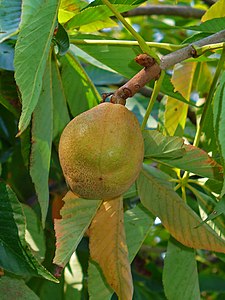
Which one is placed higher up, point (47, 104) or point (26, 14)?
point (26, 14)

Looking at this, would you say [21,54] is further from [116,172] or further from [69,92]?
[69,92]

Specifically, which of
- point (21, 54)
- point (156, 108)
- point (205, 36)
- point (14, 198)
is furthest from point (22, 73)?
point (156, 108)

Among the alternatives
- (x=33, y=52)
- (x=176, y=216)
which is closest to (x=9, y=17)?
(x=33, y=52)

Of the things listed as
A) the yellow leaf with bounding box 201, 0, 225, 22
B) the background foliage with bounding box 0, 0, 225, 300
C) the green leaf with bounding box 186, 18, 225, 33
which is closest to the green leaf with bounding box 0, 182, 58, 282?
the background foliage with bounding box 0, 0, 225, 300

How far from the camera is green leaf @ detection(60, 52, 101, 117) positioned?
4.24 ft

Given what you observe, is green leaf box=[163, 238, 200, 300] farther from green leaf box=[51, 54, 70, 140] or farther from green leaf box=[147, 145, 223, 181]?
green leaf box=[51, 54, 70, 140]

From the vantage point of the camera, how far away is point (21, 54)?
0.83 metres

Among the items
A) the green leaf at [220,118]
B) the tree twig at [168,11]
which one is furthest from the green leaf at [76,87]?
the tree twig at [168,11]

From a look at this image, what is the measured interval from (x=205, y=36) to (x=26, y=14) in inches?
15.1

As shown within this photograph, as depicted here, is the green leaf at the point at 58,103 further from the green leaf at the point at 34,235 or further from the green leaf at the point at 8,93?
the green leaf at the point at 34,235

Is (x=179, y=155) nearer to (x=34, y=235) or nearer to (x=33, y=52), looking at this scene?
(x=33, y=52)

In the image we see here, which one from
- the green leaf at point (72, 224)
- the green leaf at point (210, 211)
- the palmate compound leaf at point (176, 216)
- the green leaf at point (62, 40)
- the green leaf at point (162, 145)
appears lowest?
the green leaf at point (210, 211)

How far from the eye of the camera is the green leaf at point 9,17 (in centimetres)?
100

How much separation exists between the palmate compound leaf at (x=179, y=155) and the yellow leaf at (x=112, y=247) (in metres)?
0.10
